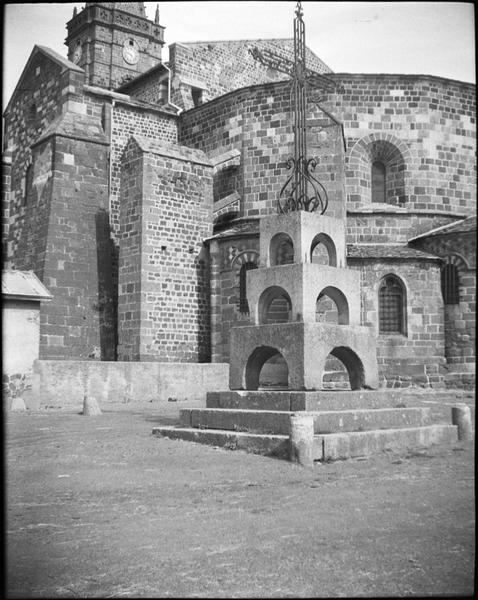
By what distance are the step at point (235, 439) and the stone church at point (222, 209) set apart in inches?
366

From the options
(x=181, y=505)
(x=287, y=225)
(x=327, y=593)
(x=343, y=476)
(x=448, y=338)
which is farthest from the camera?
(x=448, y=338)

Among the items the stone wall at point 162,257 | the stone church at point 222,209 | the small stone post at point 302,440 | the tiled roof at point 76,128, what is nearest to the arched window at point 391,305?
the stone church at point 222,209

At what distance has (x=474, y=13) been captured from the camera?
2871mm

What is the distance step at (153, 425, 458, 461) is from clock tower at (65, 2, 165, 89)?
31.3 metres

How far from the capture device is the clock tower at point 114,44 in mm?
36375

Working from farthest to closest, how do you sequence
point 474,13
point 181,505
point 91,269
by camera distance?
point 91,269 → point 181,505 → point 474,13

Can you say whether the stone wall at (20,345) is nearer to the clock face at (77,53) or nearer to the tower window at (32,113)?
the tower window at (32,113)

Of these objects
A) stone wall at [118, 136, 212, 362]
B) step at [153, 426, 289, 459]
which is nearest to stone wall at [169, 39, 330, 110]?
stone wall at [118, 136, 212, 362]

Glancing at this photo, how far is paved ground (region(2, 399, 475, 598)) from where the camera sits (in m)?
3.19

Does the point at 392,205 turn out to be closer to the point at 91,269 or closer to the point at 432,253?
the point at 432,253

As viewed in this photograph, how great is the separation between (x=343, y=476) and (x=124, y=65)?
34775mm

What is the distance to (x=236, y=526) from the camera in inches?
178

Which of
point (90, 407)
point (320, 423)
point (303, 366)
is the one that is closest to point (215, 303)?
point (90, 407)

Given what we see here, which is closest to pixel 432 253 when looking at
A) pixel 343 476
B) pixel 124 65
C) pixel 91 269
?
pixel 91 269
